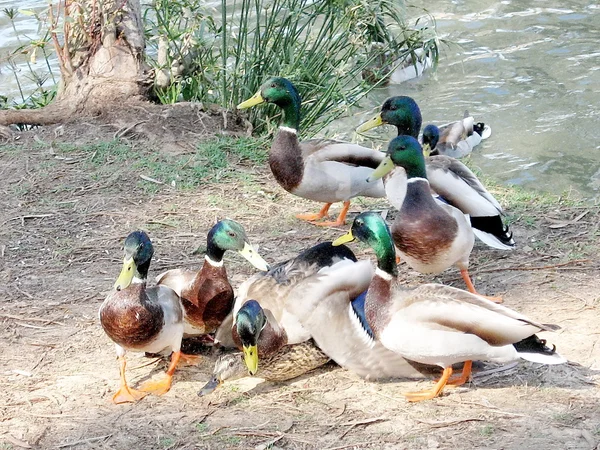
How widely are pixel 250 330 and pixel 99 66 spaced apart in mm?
4157

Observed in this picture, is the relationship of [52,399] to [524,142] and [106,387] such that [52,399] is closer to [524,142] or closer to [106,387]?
[106,387]

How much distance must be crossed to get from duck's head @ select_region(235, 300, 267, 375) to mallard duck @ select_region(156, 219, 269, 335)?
1.47 feet

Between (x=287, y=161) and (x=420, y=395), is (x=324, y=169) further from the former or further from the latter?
(x=420, y=395)

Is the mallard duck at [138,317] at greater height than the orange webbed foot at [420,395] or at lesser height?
greater

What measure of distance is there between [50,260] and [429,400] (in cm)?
250

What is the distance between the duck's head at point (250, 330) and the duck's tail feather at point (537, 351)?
3.57 feet

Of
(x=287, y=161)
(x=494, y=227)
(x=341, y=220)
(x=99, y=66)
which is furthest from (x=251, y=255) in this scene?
(x=99, y=66)

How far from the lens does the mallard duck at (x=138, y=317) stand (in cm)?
393

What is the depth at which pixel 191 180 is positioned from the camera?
642cm

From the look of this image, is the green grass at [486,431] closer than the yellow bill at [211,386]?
Yes

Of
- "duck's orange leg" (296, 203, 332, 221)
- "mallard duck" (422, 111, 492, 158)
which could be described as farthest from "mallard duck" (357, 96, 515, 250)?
"mallard duck" (422, 111, 492, 158)

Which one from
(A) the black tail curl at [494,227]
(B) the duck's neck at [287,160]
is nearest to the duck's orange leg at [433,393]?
(A) the black tail curl at [494,227]

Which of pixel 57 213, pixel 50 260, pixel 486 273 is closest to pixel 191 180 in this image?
pixel 57 213

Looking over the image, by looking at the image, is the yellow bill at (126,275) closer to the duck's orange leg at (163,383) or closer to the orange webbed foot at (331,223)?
the duck's orange leg at (163,383)
